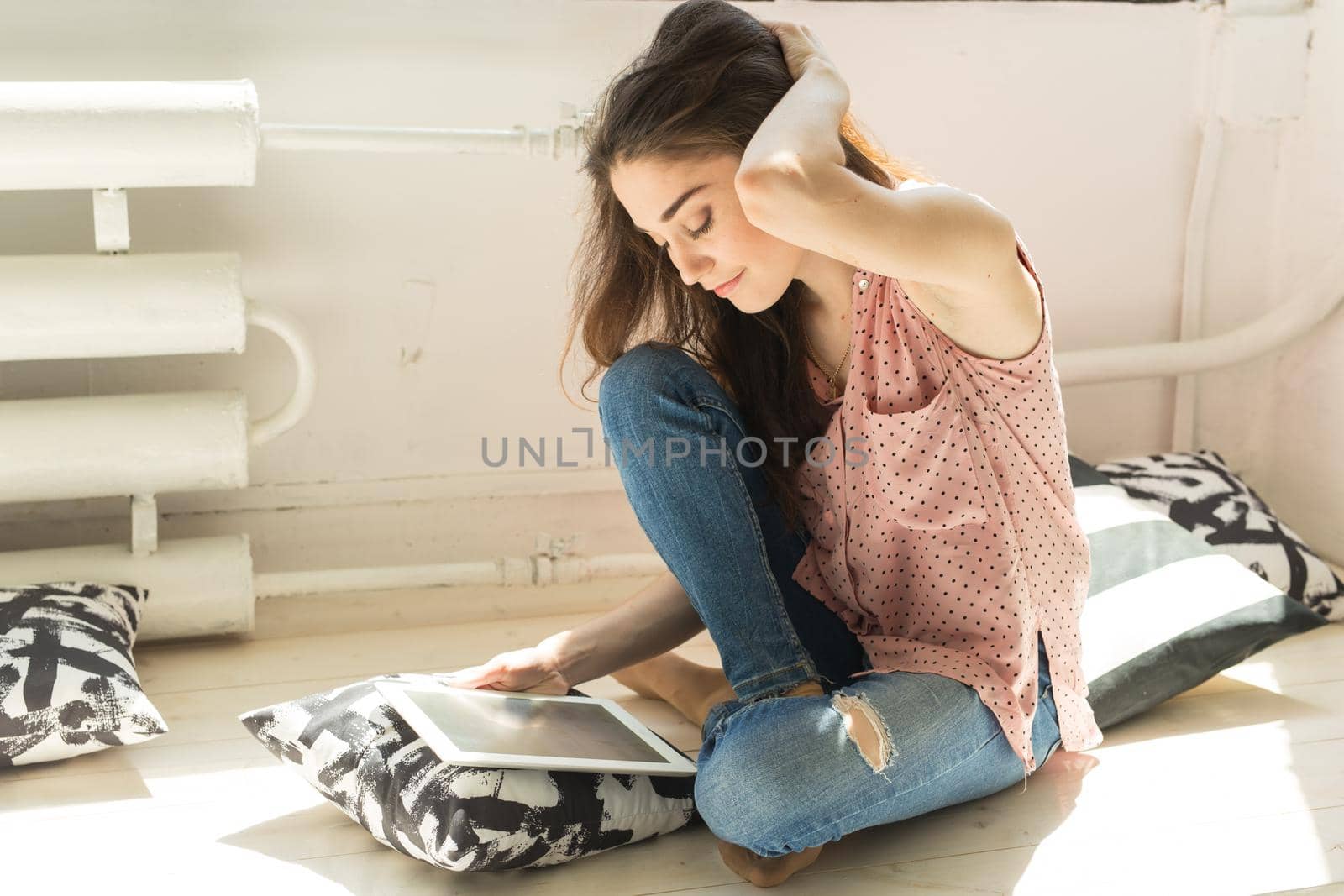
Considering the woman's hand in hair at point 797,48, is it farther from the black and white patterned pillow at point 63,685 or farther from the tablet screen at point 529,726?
the black and white patterned pillow at point 63,685

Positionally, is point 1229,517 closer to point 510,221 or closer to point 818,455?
point 818,455

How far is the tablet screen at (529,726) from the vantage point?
1.35m

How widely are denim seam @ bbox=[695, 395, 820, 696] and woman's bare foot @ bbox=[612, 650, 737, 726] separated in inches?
9.5

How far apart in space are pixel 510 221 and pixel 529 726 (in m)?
0.95

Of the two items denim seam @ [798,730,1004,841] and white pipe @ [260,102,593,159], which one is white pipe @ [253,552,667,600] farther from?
denim seam @ [798,730,1004,841]

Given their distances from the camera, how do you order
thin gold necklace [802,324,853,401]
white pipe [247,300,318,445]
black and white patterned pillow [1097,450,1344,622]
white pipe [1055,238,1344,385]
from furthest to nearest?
white pipe [1055,238,1344,385] → black and white patterned pillow [1097,450,1344,622] → white pipe [247,300,318,445] → thin gold necklace [802,324,853,401]

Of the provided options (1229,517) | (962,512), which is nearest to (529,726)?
(962,512)

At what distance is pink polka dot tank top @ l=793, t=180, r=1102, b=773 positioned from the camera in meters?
1.33

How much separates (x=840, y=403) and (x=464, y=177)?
2.83 feet

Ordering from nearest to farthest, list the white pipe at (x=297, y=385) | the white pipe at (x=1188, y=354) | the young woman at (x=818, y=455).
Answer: the young woman at (x=818, y=455)
the white pipe at (x=297, y=385)
the white pipe at (x=1188, y=354)

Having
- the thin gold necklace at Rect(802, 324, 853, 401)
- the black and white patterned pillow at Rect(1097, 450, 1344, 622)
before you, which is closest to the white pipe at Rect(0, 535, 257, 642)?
the thin gold necklace at Rect(802, 324, 853, 401)

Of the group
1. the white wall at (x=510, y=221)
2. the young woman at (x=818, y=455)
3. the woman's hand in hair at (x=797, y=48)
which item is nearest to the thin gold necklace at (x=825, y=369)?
the young woman at (x=818, y=455)

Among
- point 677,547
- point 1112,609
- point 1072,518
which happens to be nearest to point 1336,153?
point 1112,609

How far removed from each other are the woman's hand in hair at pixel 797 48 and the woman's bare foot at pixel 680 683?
737 mm
